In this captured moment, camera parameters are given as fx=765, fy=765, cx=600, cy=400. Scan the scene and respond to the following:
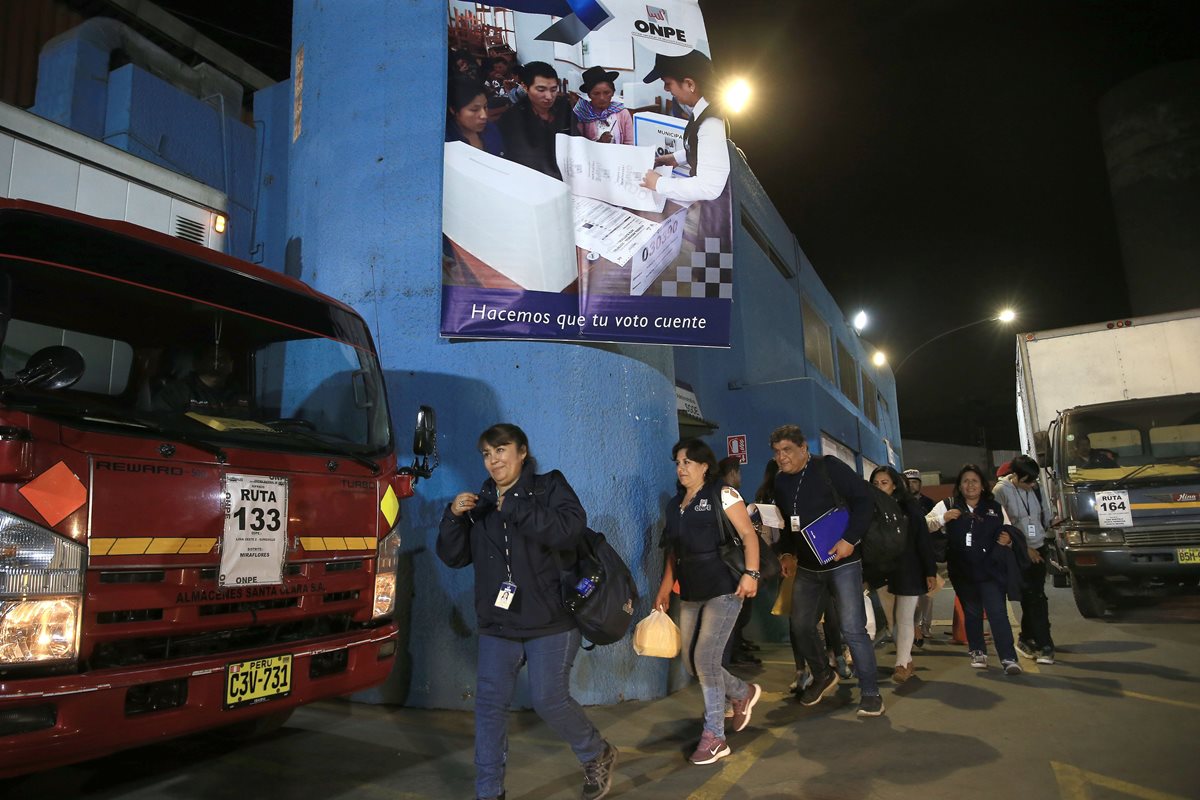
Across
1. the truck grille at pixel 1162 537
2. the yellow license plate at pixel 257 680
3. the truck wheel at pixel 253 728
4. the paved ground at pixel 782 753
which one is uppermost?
the truck grille at pixel 1162 537

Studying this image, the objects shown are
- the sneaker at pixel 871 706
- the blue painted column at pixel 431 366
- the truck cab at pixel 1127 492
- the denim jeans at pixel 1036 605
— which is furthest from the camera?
the truck cab at pixel 1127 492

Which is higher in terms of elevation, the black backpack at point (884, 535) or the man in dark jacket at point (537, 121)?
the man in dark jacket at point (537, 121)

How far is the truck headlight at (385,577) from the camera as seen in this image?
13.5ft

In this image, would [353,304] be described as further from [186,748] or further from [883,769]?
[883,769]

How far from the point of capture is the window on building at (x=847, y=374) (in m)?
22.3

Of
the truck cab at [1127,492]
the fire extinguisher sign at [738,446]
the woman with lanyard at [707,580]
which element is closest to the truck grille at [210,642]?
the woman with lanyard at [707,580]

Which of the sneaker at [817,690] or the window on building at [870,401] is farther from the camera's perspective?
the window on building at [870,401]

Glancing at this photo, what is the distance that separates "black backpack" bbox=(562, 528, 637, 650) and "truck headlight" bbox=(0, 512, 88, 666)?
1938 mm

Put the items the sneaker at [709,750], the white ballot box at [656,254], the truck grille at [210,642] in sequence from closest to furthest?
the truck grille at [210,642], the sneaker at [709,750], the white ballot box at [656,254]

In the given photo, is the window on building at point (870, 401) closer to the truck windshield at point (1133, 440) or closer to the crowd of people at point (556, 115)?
the truck windshield at point (1133, 440)

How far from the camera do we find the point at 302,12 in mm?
6746

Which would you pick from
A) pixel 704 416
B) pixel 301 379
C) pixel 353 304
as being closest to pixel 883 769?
pixel 301 379

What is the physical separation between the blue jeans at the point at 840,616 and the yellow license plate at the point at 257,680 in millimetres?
3450

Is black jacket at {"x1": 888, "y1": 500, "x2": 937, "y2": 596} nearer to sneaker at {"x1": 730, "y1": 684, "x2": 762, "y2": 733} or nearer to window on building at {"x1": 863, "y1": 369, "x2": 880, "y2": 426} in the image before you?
sneaker at {"x1": 730, "y1": 684, "x2": 762, "y2": 733}
